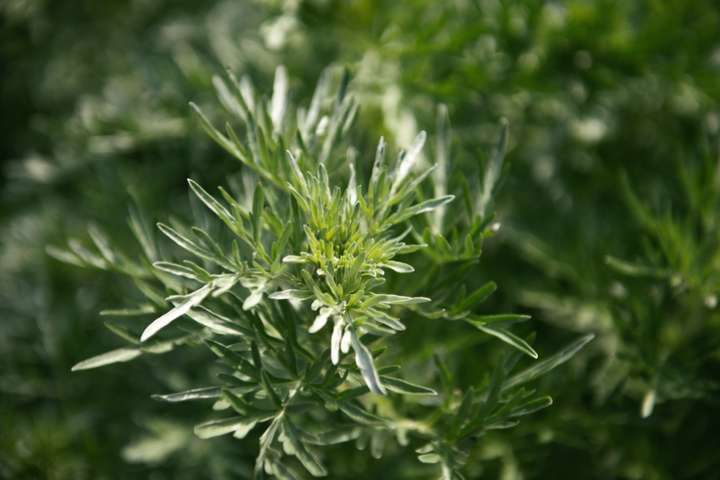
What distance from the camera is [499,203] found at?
4.13 feet

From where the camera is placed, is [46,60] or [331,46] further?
[46,60]

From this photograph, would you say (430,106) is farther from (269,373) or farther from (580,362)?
(269,373)

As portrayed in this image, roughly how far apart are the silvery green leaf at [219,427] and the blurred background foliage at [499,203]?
0.34m

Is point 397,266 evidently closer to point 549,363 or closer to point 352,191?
point 352,191

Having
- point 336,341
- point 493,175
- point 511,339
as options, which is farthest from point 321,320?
point 493,175

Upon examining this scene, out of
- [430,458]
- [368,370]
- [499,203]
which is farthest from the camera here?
[499,203]

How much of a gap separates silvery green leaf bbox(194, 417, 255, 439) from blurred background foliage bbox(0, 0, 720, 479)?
344 mm

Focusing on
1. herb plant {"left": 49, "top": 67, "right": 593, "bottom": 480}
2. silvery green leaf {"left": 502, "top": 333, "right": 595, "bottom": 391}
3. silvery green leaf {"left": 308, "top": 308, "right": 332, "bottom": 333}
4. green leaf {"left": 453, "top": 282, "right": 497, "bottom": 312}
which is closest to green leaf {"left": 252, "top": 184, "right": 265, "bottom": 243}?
herb plant {"left": 49, "top": 67, "right": 593, "bottom": 480}

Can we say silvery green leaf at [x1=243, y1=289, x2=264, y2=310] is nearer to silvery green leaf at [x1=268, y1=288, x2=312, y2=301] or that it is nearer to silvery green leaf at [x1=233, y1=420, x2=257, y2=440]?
silvery green leaf at [x1=268, y1=288, x2=312, y2=301]

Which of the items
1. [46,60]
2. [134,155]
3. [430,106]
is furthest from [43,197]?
[430,106]

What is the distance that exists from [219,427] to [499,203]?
0.74 meters

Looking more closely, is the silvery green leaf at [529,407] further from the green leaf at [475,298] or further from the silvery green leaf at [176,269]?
the silvery green leaf at [176,269]

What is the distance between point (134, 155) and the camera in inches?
58.9

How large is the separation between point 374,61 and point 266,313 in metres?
0.64
